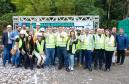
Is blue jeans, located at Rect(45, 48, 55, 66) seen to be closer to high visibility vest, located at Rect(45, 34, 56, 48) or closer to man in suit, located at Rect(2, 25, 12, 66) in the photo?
high visibility vest, located at Rect(45, 34, 56, 48)

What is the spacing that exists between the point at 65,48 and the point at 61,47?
0.19m

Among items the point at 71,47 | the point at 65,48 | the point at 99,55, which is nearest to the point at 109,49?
the point at 99,55

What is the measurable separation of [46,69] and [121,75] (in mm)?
3269

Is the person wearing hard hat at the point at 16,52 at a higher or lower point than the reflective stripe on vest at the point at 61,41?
lower

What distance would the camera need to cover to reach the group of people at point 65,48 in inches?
671

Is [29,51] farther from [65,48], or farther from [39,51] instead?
[65,48]

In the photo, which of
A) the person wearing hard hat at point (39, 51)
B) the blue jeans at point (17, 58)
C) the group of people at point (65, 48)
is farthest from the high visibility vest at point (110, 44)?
the blue jeans at point (17, 58)

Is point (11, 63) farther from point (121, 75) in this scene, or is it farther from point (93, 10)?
point (93, 10)

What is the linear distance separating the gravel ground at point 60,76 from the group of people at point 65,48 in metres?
0.47

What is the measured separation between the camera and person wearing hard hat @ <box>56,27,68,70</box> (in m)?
17.1

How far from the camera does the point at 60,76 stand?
15266 millimetres

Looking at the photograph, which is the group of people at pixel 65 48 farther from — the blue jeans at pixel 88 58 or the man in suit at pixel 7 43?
the man in suit at pixel 7 43

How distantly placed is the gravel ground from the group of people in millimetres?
472

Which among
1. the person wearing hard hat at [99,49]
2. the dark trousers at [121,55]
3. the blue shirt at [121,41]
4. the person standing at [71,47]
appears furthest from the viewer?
the dark trousers at [121,55]
